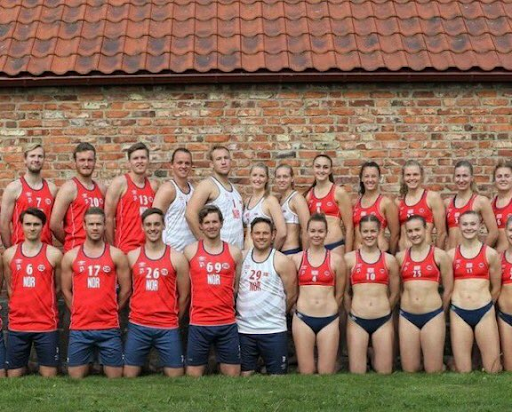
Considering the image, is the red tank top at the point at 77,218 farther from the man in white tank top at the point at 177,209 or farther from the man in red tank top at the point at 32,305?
the man in white tank top at the point at 177,209

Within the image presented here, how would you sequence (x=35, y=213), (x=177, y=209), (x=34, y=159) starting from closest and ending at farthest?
(x=35, y=213) < (x=34, y=159) < (x=177, y=209)

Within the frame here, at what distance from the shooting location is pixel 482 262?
1035 cm

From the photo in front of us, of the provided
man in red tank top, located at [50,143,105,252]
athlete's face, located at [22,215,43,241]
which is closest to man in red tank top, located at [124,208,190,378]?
man in red tank top, located at [50,143,105,252]

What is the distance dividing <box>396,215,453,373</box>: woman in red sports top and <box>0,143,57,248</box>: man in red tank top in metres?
3.60

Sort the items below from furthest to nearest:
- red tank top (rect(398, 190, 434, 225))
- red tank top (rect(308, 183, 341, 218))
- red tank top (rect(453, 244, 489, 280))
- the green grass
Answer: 1. red tank top (rect(308, 183, 341, 218))
2. red tank top (rect(398, 190, 434, 225))
3. red tank top (rect(453, 244, 489, 280))
4. the green grass

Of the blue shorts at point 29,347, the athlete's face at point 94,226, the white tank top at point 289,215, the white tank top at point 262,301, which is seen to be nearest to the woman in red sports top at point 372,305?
the white tank top at point 262,301

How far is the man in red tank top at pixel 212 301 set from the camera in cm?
1024

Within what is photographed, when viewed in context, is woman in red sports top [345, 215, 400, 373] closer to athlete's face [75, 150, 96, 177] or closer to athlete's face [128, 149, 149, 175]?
athlete's face [128, 149, 149, 175]

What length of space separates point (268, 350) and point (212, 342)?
0.55 metres

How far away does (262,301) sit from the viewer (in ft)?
34.0

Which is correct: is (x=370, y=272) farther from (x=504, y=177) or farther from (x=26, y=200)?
(x=26, y=200)

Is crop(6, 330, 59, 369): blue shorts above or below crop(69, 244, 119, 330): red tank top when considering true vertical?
below

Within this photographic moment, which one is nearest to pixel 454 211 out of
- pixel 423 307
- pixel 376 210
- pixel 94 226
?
pixel 376 210

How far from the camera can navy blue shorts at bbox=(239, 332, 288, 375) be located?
1036 cm
